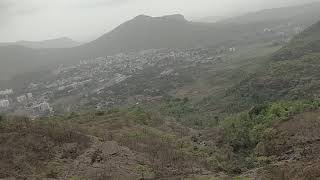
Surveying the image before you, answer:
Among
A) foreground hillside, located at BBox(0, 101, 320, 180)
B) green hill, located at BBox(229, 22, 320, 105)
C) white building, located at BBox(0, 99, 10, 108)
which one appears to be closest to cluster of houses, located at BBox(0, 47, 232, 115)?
white building, located at BBox(0, 99, 10, 108)

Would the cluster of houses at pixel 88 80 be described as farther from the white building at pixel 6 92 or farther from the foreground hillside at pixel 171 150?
the foreground hillside at pixel 171 150

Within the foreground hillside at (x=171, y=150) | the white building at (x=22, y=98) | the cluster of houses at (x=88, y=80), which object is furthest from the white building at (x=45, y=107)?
the foreground hillside at (x=171, y=150)

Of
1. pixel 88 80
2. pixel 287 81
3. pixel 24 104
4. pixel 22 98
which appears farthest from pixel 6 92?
pixel 287 81

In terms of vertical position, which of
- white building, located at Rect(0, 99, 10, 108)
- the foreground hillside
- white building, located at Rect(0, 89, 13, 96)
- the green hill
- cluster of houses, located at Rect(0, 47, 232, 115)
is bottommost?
white building, located at Rect(0, 89, 13, 96)

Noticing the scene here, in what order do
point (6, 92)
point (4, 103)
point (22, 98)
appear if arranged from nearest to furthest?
point (4, 103)
point (22, 98)
point (6, 92)

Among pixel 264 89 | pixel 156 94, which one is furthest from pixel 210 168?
pixel 156 94

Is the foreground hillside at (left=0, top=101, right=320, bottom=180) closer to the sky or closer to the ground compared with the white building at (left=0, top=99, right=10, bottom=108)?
closer to the sky

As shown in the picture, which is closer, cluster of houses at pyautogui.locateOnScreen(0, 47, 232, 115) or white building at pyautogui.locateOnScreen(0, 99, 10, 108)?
cluster of houses at pyautogui.locateOnScreen(0, 47, 232, 115)

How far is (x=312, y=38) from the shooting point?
370 ft

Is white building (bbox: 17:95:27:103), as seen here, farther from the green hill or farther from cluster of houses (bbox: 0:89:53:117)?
the green hill

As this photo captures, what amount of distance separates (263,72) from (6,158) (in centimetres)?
6535

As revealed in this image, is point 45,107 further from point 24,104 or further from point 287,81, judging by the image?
point 287,81

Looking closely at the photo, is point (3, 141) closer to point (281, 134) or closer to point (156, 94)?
point (281, 134)

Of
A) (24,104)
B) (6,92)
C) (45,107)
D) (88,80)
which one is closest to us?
(45,107)
